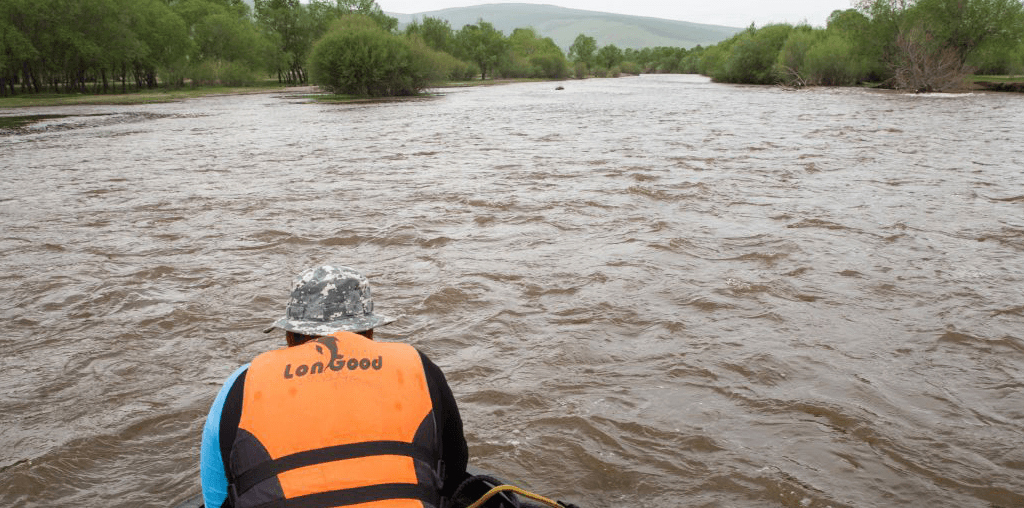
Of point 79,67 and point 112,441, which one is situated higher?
point 79,67

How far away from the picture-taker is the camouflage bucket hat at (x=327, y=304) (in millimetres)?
2938

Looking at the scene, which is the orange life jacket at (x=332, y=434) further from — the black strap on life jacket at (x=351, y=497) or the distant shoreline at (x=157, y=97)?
the distant shoreline at (x=157, y=97)

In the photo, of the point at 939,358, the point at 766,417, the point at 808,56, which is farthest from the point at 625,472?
the point at 808,56

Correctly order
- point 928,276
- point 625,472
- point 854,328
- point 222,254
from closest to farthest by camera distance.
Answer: point 625,472 < point 854,328 < point 928,276 < point 222,254

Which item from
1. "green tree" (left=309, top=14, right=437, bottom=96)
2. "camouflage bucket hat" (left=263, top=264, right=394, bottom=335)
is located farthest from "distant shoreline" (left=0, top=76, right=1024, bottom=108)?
"camouflage bucket hat" (left=263, top=264, right=394, bottom=335)

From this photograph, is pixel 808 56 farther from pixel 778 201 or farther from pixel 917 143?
pixel 778 201

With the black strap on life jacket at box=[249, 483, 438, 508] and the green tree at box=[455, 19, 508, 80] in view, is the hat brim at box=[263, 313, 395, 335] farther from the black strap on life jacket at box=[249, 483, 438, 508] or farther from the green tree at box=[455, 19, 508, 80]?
the green tree at box=[455, 19, 508, 80]

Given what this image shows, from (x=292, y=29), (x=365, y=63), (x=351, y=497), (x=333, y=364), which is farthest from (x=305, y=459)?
(x=292, y=29)

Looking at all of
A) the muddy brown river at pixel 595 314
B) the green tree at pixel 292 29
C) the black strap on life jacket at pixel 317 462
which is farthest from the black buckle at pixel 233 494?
the green tree at pixel 292 29

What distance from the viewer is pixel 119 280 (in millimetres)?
9398

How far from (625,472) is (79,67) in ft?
257

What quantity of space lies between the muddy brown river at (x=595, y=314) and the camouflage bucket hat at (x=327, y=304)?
7.43 ft

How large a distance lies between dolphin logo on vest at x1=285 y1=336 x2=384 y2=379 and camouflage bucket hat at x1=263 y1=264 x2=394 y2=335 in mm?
274

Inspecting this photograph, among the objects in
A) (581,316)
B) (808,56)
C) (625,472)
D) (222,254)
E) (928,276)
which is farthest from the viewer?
(808,56)
